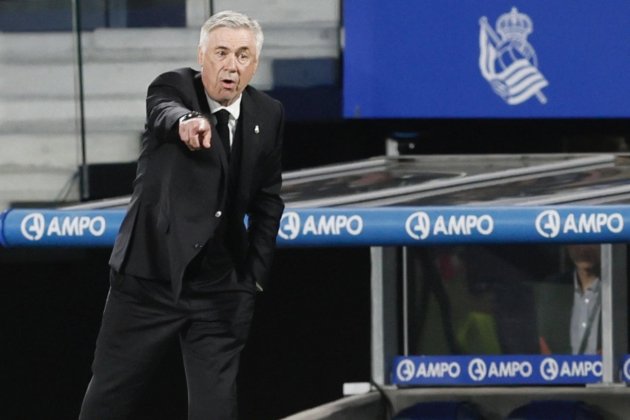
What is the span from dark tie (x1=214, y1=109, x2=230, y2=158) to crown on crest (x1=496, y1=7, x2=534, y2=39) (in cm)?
529

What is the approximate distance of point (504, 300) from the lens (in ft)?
32.4

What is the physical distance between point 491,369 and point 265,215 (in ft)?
14.0

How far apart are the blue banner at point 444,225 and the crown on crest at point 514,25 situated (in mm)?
2940

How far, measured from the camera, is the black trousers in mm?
4938

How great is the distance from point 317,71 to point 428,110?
0.84 meters

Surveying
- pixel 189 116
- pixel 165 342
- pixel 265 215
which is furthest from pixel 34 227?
pixel 189 116

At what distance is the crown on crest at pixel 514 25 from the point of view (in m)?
10.0

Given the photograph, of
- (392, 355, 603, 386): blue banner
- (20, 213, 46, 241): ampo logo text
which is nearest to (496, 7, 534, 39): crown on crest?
(392, 355, 603, 386): blue banner

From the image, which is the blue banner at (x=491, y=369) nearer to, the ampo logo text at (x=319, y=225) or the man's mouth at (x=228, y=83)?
the ampo logo text at (x=319, y=225)

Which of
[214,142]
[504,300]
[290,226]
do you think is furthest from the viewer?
[504,300]

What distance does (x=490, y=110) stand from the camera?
33.0 feet

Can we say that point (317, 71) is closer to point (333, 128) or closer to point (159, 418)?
point (333, 128)

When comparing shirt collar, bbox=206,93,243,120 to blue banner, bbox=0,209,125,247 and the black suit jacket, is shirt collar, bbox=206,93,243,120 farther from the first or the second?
blue banner, bbox=0,209,125,247

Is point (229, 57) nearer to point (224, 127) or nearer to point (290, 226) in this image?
point (224, 127)
